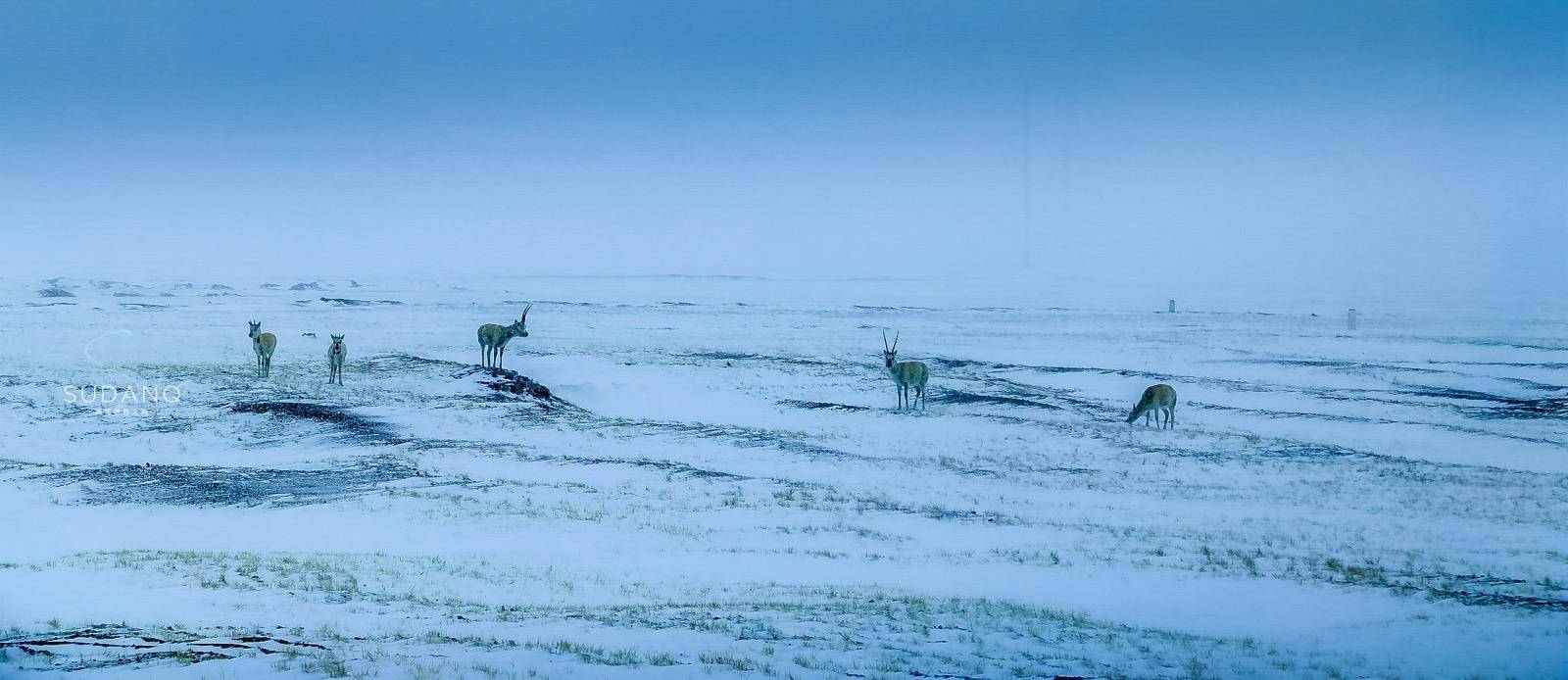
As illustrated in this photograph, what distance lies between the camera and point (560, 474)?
14680mm

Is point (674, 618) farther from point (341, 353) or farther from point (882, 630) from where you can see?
point (341, 353)

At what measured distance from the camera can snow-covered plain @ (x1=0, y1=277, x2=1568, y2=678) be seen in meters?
6.81

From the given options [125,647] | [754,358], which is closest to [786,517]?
[125,647]

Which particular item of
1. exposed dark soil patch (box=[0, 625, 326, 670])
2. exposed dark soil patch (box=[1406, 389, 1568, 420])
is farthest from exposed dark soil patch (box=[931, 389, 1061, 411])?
exposed dark soil patch (box=[0, 625, 326, 670])

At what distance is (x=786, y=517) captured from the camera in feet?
39.8

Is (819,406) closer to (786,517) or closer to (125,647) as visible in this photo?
(786,517)

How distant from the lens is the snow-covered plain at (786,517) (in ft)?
22.3

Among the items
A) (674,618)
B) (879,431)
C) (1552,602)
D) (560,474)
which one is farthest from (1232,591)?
(879,431)

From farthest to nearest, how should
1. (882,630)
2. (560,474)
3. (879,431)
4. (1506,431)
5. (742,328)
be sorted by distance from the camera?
(742,328), (879,431), (1506,431), (560,474), (882,630)

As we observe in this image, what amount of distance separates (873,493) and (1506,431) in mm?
12104

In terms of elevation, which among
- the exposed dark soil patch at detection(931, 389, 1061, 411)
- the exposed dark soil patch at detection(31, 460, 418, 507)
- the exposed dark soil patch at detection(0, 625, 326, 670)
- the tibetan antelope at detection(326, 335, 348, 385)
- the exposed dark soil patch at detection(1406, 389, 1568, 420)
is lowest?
the exposed dark soil patch at detection(31, 460, 418, 507)

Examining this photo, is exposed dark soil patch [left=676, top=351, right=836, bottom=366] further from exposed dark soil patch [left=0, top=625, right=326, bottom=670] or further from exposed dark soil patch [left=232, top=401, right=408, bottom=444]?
exposed dark soil patch [left=0, top=625, right=326, bottom=670]

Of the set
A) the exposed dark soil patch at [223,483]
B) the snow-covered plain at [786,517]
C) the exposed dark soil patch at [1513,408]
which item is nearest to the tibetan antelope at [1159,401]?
the snow-covered plain at [786,517]

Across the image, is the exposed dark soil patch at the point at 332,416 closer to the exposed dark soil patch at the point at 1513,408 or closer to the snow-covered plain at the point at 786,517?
the snow-covered plain at the point at 786,517
